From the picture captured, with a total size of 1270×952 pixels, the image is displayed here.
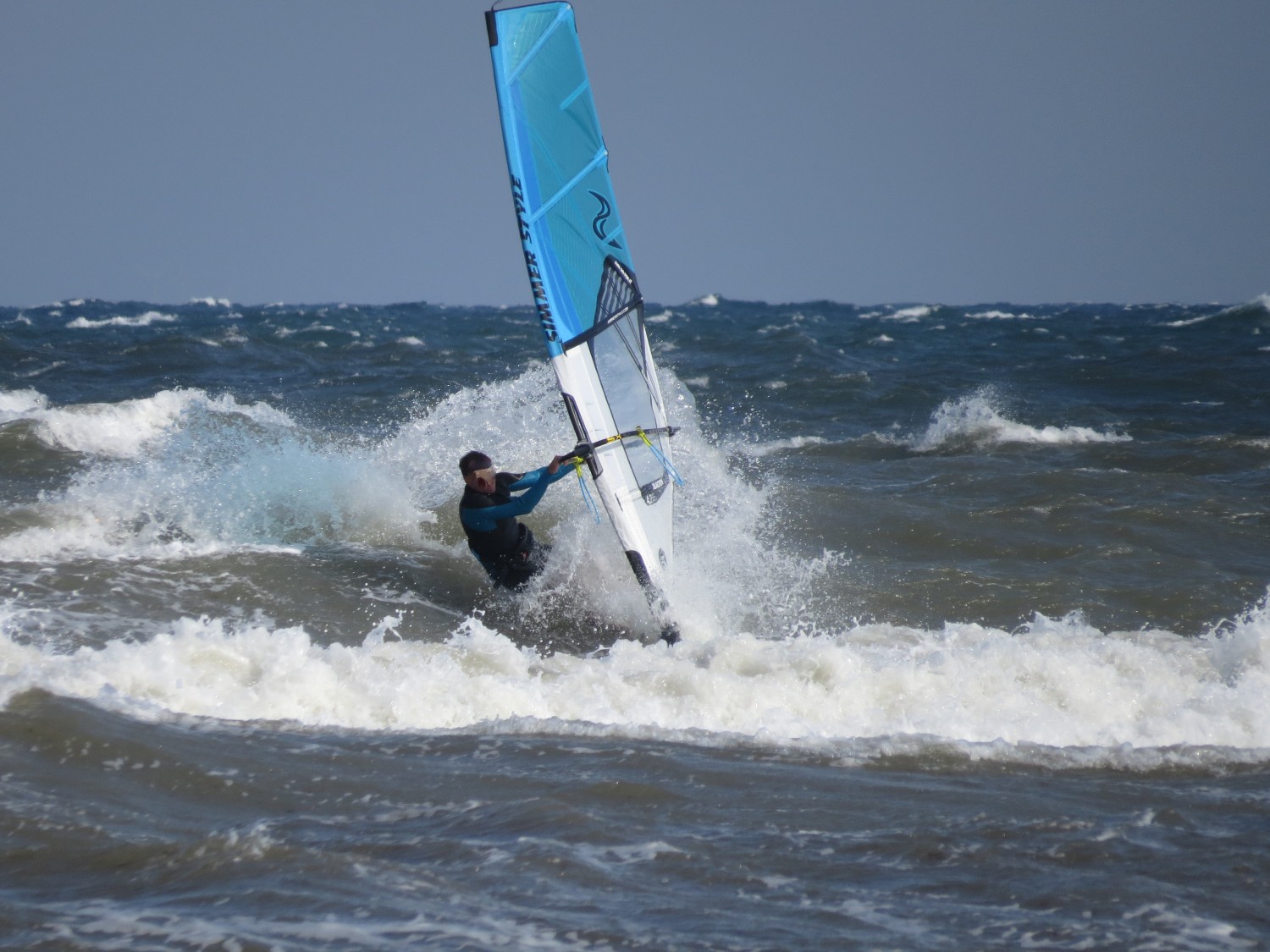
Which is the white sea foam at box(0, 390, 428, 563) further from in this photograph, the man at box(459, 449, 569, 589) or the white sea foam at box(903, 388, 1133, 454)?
the white sea foam at box(903, 388, 1133, 454)

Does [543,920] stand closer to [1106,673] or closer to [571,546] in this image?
[1106,673]

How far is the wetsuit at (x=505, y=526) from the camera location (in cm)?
585

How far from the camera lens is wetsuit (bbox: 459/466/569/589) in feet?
19.2

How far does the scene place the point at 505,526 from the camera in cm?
616

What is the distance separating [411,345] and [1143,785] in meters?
21.1

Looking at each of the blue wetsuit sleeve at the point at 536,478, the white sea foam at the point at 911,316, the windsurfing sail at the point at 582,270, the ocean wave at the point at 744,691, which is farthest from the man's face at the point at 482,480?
the white sea foam at the point at 911,316

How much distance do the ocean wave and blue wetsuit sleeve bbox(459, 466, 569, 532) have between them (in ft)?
2.60

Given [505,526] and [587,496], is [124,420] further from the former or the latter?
[587,496]

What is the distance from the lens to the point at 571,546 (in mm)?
6520

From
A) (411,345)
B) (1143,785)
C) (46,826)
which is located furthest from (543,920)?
(411,345)

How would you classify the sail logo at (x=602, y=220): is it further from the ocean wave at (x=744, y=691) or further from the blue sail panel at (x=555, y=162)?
the ocean wave at (x=744, y=691)

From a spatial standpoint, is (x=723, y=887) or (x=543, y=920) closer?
(x=543, y=920)

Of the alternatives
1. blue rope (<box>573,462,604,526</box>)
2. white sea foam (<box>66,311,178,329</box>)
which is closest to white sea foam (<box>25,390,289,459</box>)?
blue rope (<box>573,462,604,526</box>)

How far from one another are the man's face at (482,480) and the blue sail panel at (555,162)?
0.81 meters
